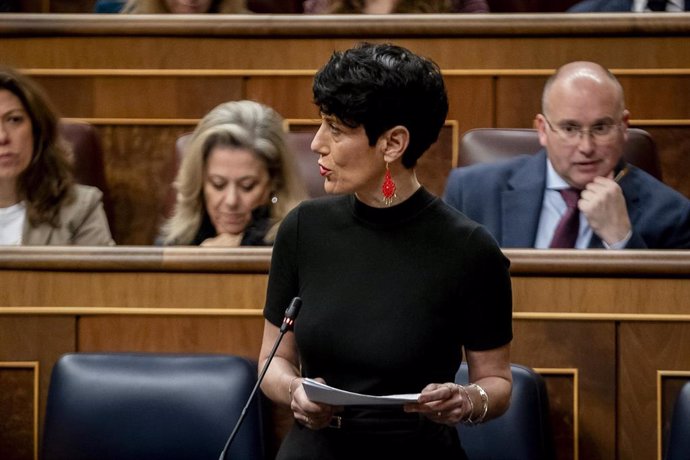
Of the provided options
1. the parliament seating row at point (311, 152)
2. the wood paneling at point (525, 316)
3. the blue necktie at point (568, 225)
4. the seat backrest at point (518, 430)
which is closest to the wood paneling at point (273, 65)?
the parliament seating row at point (311, 152)

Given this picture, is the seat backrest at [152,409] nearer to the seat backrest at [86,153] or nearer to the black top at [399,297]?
the black top at [399,297]

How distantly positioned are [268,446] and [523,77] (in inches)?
28.9

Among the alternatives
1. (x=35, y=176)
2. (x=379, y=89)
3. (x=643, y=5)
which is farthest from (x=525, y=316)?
(x=643, y=5)

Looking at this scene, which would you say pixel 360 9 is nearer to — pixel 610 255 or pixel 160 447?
pixel 610 255

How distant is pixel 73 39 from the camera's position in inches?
66.0

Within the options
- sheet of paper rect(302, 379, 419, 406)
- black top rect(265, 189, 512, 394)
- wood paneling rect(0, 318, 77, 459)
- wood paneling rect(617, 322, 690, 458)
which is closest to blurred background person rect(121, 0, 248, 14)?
wood paneling rect(0, 318, 77, 459)

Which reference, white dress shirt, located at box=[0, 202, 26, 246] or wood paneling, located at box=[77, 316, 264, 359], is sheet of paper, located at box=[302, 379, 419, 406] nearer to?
wood paneling, located at box=[77, 316, 264, 359]

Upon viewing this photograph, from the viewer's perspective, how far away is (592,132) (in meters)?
1.36

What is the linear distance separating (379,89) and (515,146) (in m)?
0.80

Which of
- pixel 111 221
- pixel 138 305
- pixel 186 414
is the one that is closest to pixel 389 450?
pixel 186 414

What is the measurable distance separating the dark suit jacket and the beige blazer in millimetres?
414

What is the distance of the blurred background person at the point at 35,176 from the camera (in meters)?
1.45

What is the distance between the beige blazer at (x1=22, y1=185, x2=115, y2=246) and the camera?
4.72ft

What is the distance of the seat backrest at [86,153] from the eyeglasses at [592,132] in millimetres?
607
